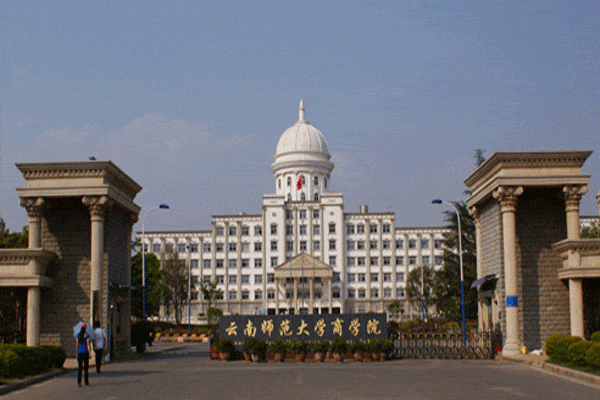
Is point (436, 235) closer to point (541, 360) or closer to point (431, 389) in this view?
point (541, 360)

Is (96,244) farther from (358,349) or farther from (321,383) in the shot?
(321,383)

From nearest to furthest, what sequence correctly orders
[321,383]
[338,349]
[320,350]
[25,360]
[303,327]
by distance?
[321,383] < [25,360] < [338,349] < [320,350] < [303,327]

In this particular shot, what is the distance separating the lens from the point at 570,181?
2536 centimetres

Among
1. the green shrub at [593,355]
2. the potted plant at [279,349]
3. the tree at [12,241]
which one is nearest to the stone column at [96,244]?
the potted plant at [279,349]

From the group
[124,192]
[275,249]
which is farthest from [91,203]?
[275,249]

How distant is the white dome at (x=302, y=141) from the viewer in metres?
108

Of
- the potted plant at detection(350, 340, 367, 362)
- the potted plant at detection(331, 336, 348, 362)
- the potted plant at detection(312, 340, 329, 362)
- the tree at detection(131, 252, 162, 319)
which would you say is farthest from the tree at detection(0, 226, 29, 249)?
the potted plant at detection(350, 340, 367, 362)

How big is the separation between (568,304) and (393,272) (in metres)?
76.8

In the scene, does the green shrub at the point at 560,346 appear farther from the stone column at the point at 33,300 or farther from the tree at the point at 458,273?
the tree at the point at 458,273

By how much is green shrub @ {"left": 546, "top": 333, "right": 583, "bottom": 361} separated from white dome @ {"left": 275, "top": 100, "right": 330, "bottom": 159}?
87574mm

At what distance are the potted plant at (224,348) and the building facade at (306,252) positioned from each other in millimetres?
73899

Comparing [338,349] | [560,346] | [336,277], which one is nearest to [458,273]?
[338,349]

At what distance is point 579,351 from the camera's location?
18.7 m

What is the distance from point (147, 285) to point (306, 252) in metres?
37.9
